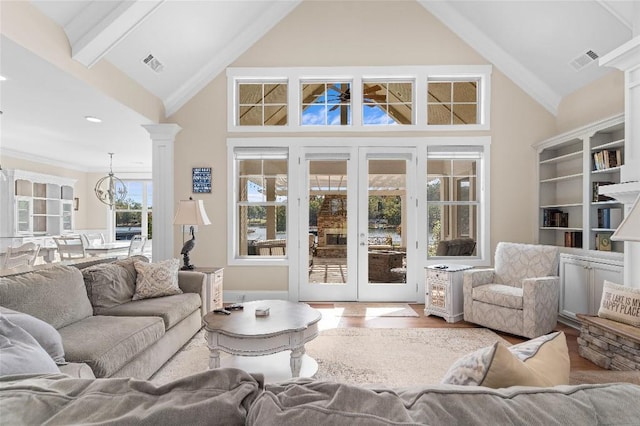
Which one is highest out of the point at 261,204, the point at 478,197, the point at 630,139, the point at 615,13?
the point at 615,13

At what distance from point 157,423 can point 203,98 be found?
16.3 ft

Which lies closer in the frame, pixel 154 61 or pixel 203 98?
pixel 154 61

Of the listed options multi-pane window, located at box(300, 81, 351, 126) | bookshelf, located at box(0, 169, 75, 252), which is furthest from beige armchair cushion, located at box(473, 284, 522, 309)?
bookshelf, located at box(0, 169, 75, 252)

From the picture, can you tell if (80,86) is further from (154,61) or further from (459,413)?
(459,413)

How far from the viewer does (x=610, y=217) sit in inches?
145

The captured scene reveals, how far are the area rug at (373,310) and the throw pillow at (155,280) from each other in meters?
2.01

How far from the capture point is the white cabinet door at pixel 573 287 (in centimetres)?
383

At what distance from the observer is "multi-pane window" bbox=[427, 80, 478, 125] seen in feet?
16.6

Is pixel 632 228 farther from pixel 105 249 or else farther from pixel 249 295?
pixel 105 249

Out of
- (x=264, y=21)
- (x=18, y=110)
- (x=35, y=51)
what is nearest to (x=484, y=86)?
(x=264, y=21)

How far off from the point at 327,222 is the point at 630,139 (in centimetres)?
339

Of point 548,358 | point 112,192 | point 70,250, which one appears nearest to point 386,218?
point 548,358

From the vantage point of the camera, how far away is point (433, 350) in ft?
10.8

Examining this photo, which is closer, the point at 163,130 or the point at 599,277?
the point at 599,277
